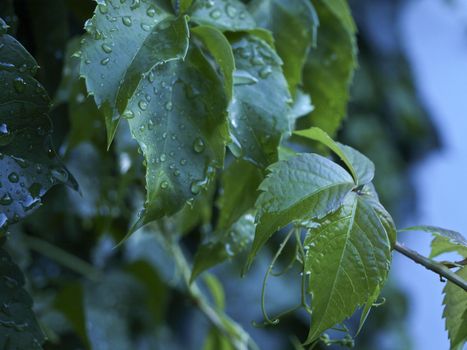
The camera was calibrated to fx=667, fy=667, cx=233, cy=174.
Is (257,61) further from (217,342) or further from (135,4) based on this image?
(217,342)

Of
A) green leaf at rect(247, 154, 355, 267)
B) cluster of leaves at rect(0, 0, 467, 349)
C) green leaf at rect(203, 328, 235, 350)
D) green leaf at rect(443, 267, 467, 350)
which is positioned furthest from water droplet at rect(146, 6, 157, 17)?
green leaf at rect(203, 328, 235, 350)

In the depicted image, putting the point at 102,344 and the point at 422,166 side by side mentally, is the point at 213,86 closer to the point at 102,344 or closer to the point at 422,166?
the point at 102,344

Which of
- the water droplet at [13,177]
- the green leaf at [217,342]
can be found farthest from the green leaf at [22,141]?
the green leaf at [217,342]

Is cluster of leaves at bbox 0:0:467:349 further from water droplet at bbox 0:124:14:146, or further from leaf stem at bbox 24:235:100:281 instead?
leaf stem at bbox 24:235:100:281

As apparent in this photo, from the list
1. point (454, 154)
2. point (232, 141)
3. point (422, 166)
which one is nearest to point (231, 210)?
point (232, 141)

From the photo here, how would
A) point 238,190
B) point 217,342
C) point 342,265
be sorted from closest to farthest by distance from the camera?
1. point 342,265
2. point 238,190
3. point 217,342

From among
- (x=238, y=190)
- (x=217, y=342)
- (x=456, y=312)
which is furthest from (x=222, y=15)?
(x=217, y=342)
